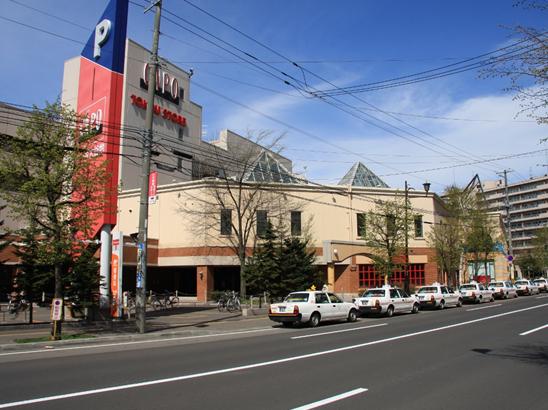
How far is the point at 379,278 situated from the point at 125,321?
2629 centimetres

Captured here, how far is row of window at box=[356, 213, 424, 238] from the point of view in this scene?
3431cm

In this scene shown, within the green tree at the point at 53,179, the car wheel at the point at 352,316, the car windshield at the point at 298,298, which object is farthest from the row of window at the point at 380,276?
the green tree at the point at 53,179

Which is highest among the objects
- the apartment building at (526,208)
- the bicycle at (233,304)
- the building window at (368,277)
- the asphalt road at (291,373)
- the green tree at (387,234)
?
the apartment building at (526,208)

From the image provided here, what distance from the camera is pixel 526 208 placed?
133m

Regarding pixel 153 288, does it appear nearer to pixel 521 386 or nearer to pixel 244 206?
pixel 244 206

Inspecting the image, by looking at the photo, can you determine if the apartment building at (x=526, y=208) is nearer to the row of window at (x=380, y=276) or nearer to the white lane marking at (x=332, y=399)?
the row of window at (x=380, y=276)

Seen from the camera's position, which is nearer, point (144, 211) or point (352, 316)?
point (144, 211)

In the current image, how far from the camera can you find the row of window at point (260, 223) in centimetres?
3766

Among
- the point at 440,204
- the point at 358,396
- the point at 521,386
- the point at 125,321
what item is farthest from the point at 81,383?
the point at 440,204

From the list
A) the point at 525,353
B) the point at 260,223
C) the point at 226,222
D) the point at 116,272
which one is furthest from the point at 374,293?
the point at 226,222

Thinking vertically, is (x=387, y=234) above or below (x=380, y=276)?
above

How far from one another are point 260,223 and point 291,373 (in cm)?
2936

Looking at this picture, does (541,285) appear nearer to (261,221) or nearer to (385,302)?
(261,221)

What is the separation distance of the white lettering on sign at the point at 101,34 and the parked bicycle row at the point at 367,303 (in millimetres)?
14127
